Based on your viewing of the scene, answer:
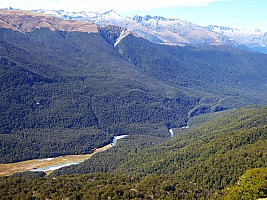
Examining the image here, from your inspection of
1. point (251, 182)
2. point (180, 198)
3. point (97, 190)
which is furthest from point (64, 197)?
point (251, 182)

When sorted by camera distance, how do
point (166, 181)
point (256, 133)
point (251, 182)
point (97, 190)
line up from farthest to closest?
point (256, 133) < point (166, 181) < point (97, 190) < point (251, 182)

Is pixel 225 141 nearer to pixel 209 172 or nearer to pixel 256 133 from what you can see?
pixel 256 133

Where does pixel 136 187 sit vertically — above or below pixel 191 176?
above

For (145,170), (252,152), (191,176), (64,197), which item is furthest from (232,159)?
(64,197)

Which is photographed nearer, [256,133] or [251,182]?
[251,182]

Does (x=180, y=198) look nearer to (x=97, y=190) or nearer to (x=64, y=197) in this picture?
(x=97, y=190)

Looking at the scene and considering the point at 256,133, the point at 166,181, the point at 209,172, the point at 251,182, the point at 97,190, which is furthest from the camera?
the point at 256,133

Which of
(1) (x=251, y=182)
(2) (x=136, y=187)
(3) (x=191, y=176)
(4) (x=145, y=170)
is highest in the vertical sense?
(1) (x=251, y=182)

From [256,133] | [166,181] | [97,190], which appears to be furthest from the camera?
[256,133]

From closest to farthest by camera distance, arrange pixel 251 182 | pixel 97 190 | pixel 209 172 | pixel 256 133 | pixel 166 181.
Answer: pixel 251 182 < pixel 97 190 < pixel 166 181 < pixel 209 172 < pixel 256 133
